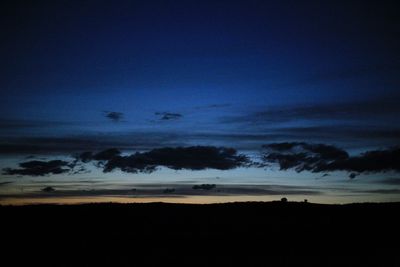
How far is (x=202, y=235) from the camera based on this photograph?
200ft

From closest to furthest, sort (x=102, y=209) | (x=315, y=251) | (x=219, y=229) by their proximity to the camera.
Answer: (x=315, y=251), (x=219, y=229), (x=102, y=209)

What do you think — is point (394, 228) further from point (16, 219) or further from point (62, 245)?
point (16, 219)

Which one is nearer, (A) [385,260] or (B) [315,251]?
(A) [385,260]

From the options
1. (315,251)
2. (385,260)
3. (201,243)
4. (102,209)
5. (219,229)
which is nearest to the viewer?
(385,260)

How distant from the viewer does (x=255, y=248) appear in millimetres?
52844

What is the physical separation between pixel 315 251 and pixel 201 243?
12.4 m

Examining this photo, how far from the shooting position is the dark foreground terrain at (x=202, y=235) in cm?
4588

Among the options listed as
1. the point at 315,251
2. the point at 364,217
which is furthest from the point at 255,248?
the point at 364,217

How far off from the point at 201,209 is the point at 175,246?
30.6m

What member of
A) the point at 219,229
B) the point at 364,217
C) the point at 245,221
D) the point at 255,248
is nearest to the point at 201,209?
the point at 245,221

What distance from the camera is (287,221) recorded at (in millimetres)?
74438

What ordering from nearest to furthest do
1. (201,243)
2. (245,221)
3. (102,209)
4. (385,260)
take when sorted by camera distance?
(385,260), (201,243), (245,221), (102,209)

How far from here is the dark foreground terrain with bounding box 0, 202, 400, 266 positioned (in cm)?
4588

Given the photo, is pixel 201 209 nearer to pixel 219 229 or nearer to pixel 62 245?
pixel 219 229
